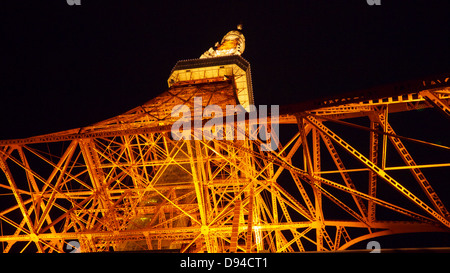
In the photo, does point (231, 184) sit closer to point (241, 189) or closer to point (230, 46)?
point (241, 189)

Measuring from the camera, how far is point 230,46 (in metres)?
40.1

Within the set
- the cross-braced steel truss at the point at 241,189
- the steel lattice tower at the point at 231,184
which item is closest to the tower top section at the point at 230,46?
the steel lattice tower at the point at 231,184

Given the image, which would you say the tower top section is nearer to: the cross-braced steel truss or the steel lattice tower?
the steel lattice tower

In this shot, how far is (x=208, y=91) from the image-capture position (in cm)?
2709

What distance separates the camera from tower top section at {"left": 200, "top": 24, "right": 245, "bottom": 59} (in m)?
37.4

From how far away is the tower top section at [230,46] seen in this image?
3743 cm

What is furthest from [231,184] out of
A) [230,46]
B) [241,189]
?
[230,46]

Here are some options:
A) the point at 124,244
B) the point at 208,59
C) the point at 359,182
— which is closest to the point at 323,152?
the point at 359,182

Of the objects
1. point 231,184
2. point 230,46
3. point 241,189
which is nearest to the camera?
point 241,189

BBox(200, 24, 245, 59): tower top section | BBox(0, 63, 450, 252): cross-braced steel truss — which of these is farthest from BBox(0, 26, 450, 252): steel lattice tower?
BBox(200, 24, 245, 59): tower top section

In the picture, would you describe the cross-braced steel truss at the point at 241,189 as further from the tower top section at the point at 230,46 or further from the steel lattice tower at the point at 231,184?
the tower top section at the point at 230,46
